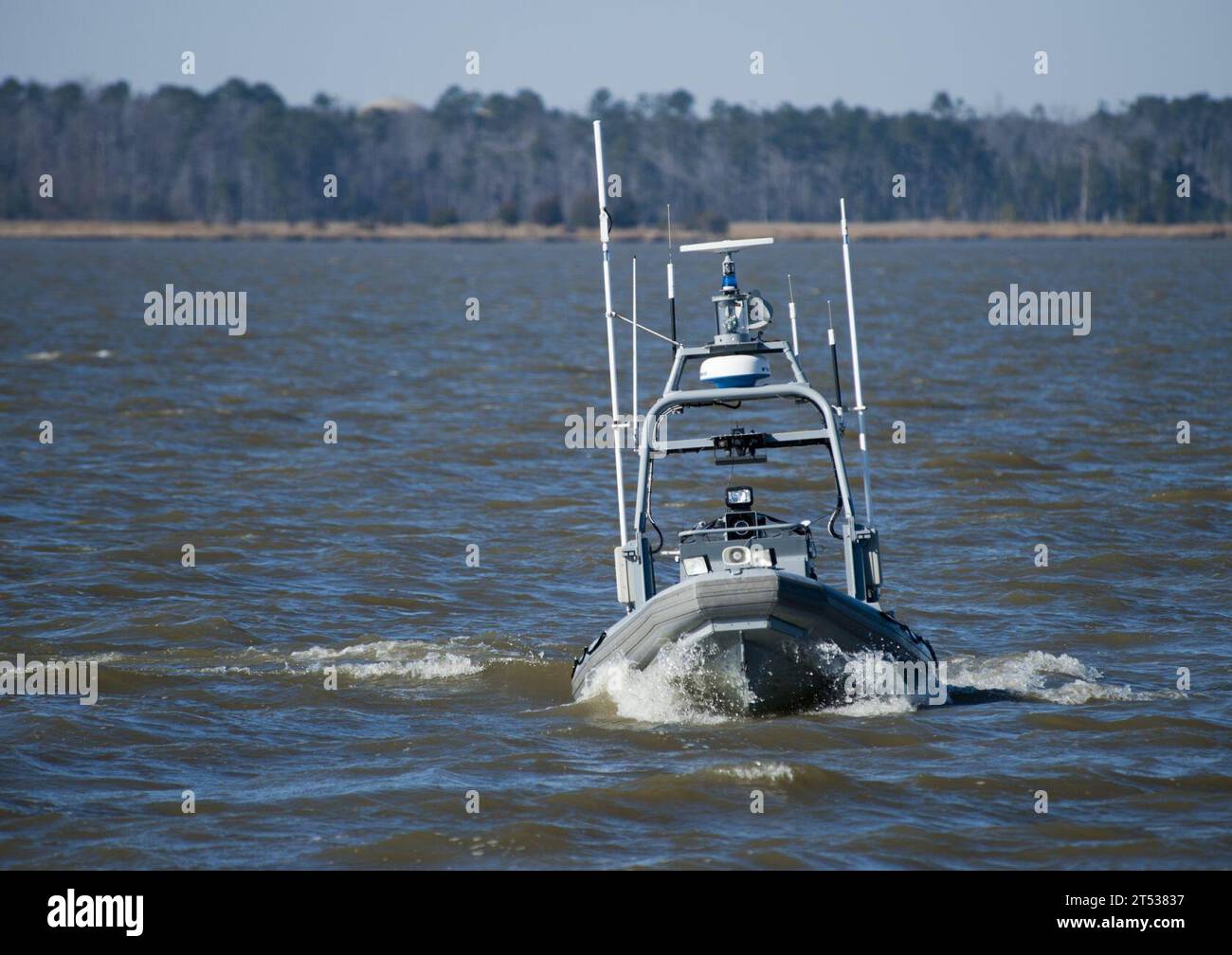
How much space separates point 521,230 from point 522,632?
558 ft

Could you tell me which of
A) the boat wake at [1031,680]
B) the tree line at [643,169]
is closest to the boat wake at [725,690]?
the boat wake at [1031,680]

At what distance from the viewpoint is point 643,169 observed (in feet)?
623

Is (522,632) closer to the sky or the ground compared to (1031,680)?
closer to the sky

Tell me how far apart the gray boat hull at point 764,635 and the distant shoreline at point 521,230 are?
156002 millimetres

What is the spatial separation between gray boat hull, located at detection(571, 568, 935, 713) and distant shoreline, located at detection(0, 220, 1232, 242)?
15600cm

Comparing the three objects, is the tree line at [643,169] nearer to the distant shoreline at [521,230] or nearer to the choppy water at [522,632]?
the distant shoreline at [521,230]

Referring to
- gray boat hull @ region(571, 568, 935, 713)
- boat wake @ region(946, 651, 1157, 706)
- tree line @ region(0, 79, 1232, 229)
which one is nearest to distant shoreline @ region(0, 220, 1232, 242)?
tree line @ region(0, 79, 1232, 229)

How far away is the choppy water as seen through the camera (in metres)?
11.6

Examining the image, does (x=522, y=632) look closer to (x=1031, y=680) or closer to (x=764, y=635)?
(x=1031, y=680)

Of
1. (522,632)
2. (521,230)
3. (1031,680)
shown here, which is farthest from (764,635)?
(521,230)

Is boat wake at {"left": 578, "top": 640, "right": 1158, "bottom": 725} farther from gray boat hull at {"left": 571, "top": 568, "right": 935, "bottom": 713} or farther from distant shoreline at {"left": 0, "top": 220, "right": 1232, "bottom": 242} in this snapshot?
distant shoreline at {"left": 0, "top": 220, "right": 1232, "bottom": 242}
